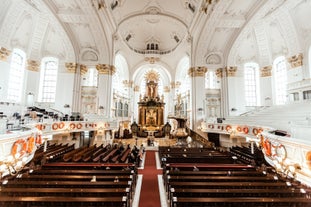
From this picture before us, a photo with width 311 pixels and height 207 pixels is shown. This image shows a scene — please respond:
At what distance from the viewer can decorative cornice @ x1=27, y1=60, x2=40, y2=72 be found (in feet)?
49.9

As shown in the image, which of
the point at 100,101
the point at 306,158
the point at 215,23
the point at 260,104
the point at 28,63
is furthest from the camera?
the point at 260,104

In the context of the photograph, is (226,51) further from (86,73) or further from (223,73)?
(86,73)

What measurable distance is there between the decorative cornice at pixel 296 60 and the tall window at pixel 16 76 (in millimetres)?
25203

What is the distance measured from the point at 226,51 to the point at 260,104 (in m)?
7.22

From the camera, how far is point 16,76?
14.2 metres

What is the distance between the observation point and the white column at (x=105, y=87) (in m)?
16.2

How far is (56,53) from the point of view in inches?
661

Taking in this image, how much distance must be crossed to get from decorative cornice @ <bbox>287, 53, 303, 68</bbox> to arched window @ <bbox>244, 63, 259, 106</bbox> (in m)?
4.05

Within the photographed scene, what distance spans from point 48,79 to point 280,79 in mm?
25391

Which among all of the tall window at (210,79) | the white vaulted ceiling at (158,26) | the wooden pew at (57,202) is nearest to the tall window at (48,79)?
the white vaulted ceiling at (158,26)

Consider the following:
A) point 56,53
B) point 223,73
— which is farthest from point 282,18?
point 56,53

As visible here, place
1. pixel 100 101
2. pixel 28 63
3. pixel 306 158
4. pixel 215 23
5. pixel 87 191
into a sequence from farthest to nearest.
Result: pixel 100 101 < pixel 28 63 < pixel 215 23 < pixel 306 158 < pixel 87 191

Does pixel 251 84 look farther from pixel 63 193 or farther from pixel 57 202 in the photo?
pixel 57 202

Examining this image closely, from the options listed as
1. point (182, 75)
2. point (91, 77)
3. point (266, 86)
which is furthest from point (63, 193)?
point (182, 75)
